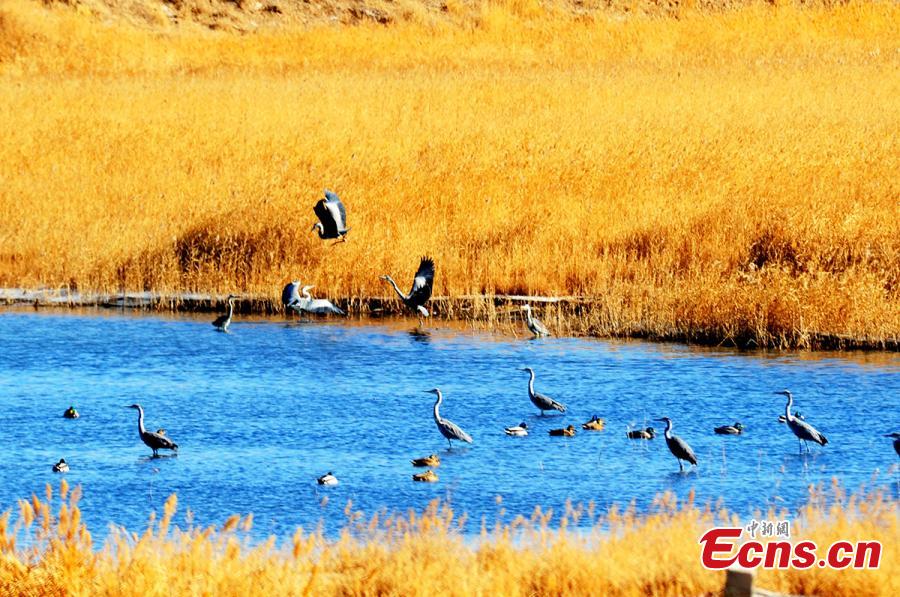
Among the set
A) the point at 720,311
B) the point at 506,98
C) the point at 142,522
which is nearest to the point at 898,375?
the point at 720,311

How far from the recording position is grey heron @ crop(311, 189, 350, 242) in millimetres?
17031

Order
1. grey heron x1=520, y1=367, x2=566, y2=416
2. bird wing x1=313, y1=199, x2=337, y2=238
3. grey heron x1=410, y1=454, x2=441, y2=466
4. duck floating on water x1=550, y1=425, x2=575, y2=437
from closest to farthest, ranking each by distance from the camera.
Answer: grey heron x1=410, y1=454, x2=441, y2=466 < duck floating on water x1=550, y1=425, x2=575, y2=437 < grey heron x1=520, y1=367, x2=566, y2=416 < bird wing x1=313, y1=199, x2=337, y2=238

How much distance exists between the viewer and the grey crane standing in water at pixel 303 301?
55.3 feet

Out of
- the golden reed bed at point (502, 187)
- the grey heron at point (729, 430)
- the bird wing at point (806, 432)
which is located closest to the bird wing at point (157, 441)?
the grey heron at point (729, 430)

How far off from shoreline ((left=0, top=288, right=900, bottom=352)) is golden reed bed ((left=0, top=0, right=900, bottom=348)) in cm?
5

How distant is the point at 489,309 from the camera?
17453 mm

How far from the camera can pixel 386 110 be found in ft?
87.6

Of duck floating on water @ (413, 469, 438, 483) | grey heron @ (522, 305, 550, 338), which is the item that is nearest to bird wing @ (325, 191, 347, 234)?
grey heron @ (522, 305, 550, 338)

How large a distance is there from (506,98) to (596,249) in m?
9.78

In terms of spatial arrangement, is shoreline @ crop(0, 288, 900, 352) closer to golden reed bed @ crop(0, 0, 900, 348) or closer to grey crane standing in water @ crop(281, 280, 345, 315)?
golden reed bed @ crop(0, 0, 900, 348)

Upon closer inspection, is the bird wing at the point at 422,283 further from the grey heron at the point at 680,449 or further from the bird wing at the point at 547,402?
the grey heron at the point at 680,449

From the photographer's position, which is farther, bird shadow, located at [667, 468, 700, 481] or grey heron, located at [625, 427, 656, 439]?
grey heron, located at [625, 427, 656, 439]

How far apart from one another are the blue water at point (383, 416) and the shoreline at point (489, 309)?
1.03ft

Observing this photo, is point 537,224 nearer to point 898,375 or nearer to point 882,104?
point 898,375
